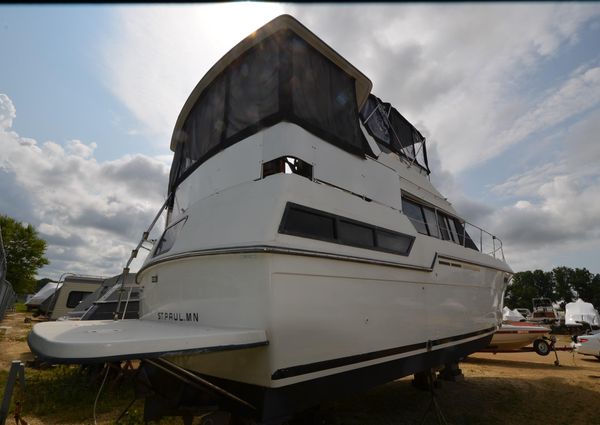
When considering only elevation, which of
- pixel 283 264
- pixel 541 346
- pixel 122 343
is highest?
pixel 283 264

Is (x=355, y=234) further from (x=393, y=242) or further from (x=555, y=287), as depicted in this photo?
(x=555, y=287)

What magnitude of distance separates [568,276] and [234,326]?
283 ft

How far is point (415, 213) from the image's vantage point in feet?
17.4

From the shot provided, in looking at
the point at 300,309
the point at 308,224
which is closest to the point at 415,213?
the point at 308,224

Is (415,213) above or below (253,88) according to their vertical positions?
below

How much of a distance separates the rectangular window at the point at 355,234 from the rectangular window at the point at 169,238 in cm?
180

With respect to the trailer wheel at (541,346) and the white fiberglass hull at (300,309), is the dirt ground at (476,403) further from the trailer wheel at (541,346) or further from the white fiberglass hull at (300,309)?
the trailer wheel at (541,346)

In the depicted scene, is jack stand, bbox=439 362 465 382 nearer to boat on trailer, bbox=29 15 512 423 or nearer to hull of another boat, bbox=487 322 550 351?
boat on trailer, bbox=29 15 512 423

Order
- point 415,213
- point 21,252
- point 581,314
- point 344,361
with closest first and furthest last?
point 344,361, point 415,213, point 581,314, point 21,252

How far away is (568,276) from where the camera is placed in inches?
2660

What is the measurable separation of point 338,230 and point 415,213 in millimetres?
2671

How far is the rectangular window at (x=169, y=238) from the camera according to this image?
3.81 metres

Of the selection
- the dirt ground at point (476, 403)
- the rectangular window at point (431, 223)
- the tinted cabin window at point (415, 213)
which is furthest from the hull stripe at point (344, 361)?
the rectangular window at point (431, 223)

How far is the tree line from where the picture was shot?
5897 cm
